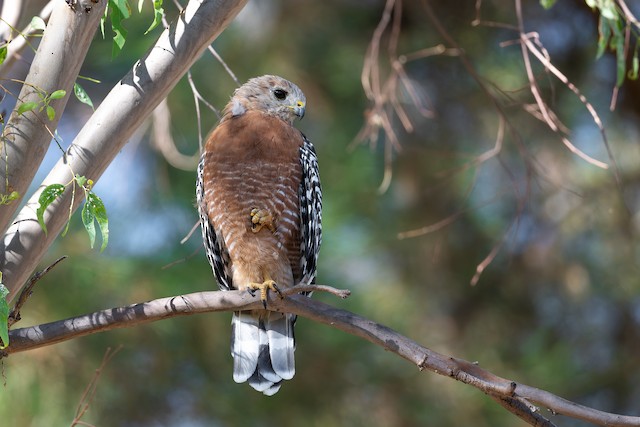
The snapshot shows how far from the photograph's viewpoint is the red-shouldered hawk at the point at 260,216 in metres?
3.66

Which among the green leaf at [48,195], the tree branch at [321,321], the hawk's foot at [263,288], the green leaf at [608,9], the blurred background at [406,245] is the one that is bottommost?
the blurred background at [406,245]

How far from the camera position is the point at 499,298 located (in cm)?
734

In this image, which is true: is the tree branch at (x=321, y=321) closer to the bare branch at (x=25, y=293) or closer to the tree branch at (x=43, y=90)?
the bare branch at (x=25, y=293)

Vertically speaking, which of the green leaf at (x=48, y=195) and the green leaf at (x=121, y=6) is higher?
the green leaf at (x=121, y=6)

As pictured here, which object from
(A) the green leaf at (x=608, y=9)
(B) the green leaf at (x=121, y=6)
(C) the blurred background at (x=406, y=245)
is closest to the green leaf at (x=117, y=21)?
(B) the green leaf at (x=121, y=6)

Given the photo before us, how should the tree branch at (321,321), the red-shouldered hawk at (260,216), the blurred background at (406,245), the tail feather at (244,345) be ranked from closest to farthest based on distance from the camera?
the tree branch at (321,321) → the tail feather at (244,345) → the red-shouldered hawk at (260,216) → the blurred background at (406,245)

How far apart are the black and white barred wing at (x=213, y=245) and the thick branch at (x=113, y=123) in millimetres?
1133

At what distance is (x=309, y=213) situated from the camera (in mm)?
3834

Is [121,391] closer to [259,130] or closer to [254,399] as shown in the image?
[254,399]

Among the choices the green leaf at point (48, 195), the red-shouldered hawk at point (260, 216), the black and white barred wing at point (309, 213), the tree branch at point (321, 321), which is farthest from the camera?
the black and white barred wing at point (309, 213)

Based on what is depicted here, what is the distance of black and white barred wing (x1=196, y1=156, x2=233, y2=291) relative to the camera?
12.6ft

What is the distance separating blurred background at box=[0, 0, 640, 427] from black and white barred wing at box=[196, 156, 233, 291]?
248 centimetres

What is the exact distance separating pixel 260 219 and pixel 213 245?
10.8 inches

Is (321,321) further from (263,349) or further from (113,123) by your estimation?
(263,349)
